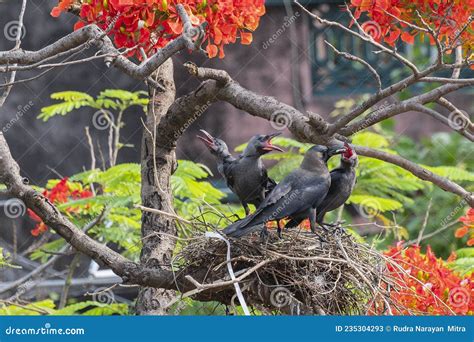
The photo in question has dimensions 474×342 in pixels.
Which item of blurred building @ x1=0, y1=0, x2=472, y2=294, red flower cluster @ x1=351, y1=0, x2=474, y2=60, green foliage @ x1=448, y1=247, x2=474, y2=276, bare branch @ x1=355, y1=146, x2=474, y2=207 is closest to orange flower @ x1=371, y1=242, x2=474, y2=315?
green foliage @ x1=448, y1=247, x2=474, y2=276

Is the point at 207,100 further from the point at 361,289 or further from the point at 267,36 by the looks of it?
the point at 267,36

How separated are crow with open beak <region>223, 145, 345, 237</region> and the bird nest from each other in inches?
4.7

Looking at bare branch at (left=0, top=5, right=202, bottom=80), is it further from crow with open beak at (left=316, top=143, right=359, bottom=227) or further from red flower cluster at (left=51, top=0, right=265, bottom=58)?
crow with open beak at (left=316, top=143, right=359, bottom=227)

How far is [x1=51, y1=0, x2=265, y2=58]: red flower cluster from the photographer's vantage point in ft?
15.1

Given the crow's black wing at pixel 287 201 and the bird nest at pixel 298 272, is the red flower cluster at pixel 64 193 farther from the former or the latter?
the crow's black wing at pixel 287 201

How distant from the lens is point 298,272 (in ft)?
15.0

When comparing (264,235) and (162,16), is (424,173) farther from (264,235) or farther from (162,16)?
(162,16)

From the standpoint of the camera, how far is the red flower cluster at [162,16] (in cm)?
459

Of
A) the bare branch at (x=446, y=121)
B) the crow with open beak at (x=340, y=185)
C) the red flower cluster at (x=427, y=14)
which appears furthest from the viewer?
the red flower cluster at (x=427, y=14)

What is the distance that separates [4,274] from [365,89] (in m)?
4.53

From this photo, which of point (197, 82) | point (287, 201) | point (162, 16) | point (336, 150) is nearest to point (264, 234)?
point (287, 201)

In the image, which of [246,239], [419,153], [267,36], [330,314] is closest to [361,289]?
[330,314]

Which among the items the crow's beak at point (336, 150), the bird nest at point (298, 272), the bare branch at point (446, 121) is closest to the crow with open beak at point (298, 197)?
the crow's beak at point (336, 150)

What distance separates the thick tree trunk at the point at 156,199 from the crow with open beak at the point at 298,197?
83 cm
